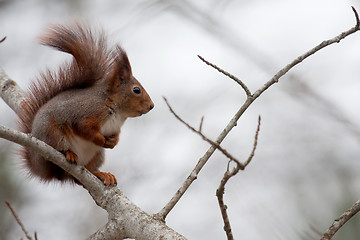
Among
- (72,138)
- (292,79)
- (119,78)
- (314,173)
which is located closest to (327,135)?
(314,173)

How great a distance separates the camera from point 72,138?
85.7 inches

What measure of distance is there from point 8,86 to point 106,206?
916mm

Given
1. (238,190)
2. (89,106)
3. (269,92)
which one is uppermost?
(269,92)

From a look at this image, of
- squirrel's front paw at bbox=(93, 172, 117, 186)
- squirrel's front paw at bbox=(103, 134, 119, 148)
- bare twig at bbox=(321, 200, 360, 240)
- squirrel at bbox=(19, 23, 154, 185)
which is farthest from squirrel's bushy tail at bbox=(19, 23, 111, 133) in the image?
bare twig at bbox=(321, 200, 360, 240)

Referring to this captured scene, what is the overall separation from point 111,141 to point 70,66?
0.41 metres

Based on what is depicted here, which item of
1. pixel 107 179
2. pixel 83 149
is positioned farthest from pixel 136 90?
pixel 107 179

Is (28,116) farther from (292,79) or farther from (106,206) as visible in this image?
(292,79)

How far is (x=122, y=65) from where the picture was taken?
2.56m

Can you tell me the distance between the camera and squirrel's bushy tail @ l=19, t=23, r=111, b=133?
230 centimetres

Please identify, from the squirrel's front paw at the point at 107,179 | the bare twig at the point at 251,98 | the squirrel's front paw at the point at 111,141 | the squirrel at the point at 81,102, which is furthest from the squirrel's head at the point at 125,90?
the bare twig at the point at 251,98

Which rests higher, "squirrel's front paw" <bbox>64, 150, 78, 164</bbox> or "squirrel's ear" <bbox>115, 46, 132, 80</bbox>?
"squirrel's ear" <bbox>115, 46, 132, 80</bbox>

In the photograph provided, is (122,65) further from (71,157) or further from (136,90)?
(71,157)

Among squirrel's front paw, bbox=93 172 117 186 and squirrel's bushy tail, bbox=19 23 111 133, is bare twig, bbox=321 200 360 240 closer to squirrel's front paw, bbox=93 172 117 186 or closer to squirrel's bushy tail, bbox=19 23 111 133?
squirrel's front paw, bbox=93 172 117 186

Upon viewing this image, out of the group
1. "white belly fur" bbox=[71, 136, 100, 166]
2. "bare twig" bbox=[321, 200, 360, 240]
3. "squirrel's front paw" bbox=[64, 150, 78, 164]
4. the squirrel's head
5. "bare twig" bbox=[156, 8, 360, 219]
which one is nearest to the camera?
Result: "bare twig" bbox=[321, 200, 360, 240]
